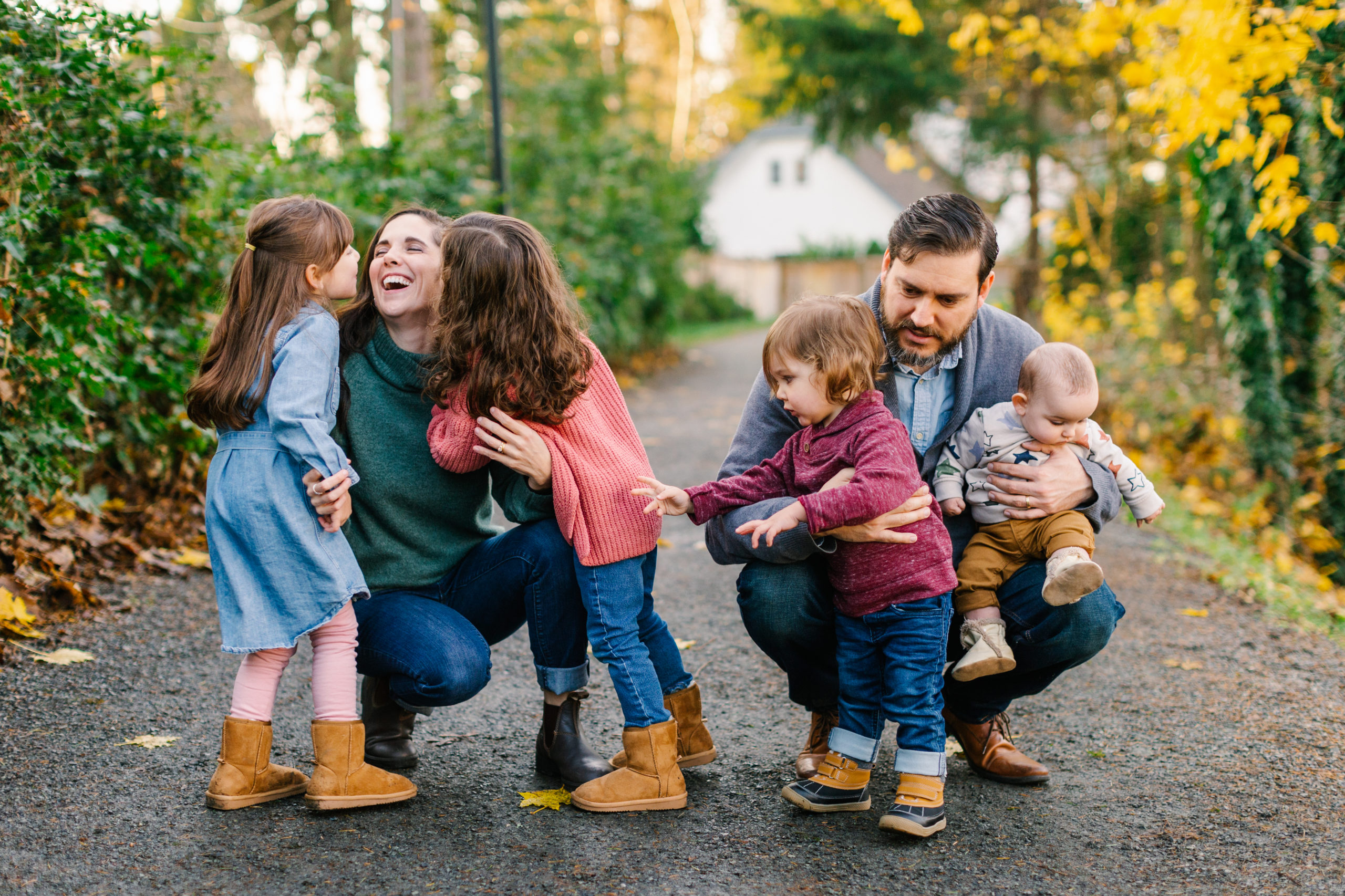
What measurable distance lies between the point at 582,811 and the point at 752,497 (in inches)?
34.8

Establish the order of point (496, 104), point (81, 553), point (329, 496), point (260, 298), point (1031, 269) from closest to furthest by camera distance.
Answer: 1. point (329, 496)
2. point (260, 298)
3. point (81, 553)
4. point (496, 104)
5. point (1031, 269)

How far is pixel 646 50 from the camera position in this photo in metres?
27.9

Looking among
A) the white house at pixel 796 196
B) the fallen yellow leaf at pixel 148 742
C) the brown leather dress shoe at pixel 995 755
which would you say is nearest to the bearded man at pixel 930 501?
the brown leather dress shoe at pixel 995 755

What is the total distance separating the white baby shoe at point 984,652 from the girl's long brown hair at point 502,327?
3.80 ft

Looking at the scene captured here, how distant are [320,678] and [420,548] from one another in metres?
0.43

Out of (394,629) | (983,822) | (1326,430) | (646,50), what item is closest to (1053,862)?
(983,822)

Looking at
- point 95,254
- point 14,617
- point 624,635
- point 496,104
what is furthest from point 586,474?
point 496,104

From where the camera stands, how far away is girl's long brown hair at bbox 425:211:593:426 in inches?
99.3

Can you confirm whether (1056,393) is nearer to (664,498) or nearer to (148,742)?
(664,498)

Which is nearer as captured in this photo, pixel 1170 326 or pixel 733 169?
pixel 1170 326

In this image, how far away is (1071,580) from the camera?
2.51 metres

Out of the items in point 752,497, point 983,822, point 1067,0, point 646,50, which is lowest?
point 983,822

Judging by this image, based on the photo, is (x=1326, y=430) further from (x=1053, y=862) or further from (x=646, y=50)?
(x=646, y=50)

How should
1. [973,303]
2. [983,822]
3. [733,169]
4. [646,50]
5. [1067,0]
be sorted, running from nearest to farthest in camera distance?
[983,822], [973,303], [1067,0], [646,50], [733,169]
